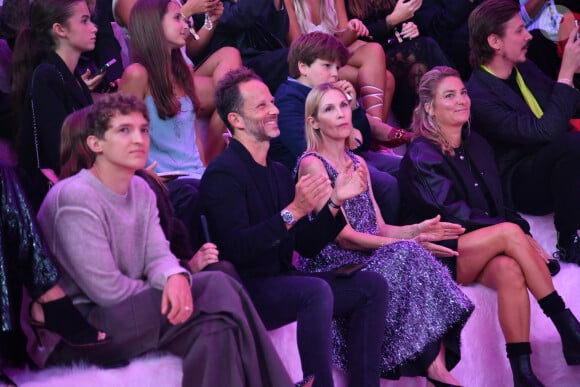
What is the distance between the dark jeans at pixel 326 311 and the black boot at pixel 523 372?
2.20ft

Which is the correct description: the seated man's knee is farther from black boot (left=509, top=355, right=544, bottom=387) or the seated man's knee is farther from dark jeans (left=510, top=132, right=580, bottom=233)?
dark jeans (left=510, top=132, right=580, bottom=233)

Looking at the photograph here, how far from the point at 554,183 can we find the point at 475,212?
19.3 inches

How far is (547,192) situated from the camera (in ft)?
14.3


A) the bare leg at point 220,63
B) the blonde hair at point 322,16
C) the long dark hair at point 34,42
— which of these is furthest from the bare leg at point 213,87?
the long dark hair at point 34,42

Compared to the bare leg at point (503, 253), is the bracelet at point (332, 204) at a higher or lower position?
higher

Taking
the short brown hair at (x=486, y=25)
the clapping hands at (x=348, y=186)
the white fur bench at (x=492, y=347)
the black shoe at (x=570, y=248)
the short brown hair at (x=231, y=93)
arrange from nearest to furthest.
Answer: the clapping hands at (x=348, y=186) → the white fur bench at (x=492, y=347) → the short brown hair at (x=231, y=93) → the black shoe at (x=570, y=248) → the short brown hair at (x=486, y=25)

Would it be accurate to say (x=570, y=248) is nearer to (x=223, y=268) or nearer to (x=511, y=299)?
(x=511, y=299)

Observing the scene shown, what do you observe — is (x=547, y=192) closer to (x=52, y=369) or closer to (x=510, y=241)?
(x=510, y=241)

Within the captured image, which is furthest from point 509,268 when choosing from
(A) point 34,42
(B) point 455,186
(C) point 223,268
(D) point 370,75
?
(A) point 34,42

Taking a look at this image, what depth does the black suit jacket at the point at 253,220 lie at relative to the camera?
321 cm

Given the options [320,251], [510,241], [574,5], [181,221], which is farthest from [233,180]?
[574,5]

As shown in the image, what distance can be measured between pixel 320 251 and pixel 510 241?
2.54 ft

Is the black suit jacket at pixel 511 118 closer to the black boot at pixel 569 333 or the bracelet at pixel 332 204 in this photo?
the black boot at pixel 569 333

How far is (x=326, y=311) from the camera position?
3.12 m
